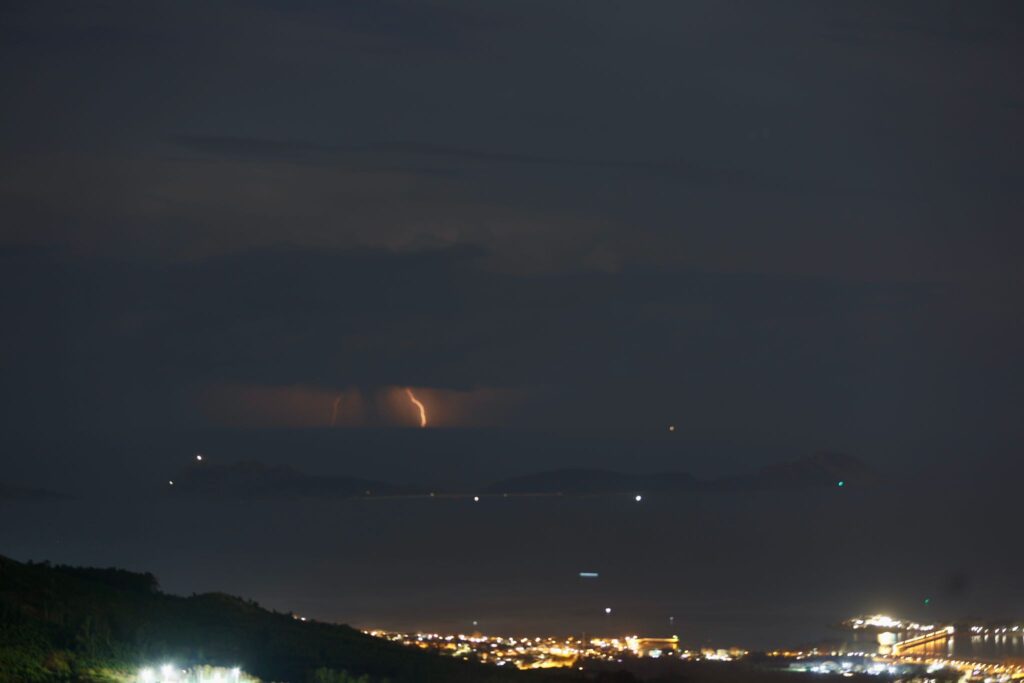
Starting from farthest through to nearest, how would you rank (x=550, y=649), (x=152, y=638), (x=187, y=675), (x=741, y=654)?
(x=550, y=649) < (x=741, y=654) < (x=152, y=638) < (x=187, y=675)

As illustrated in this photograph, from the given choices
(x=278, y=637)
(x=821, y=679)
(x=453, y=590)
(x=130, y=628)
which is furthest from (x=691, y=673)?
(x=453, y=590)

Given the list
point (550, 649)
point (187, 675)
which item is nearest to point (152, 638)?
point (187, 675)

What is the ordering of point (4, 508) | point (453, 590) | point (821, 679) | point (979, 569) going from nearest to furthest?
point (821, 679) → point (453, 590) → point (979, 569) → point (4, 508)

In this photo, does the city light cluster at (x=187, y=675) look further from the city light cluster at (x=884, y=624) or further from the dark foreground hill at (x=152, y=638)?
the city light cluster at (x=884, y=624)

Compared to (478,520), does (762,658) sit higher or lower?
lower

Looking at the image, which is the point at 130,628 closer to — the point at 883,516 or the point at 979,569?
the point at 979,569

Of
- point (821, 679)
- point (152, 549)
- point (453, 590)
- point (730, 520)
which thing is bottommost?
point (821, 679)

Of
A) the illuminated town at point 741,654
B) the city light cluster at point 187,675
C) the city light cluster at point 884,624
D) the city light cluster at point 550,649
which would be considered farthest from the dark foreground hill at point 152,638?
the city light cluster at point 884,624

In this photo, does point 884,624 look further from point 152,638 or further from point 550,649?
point 152,638
